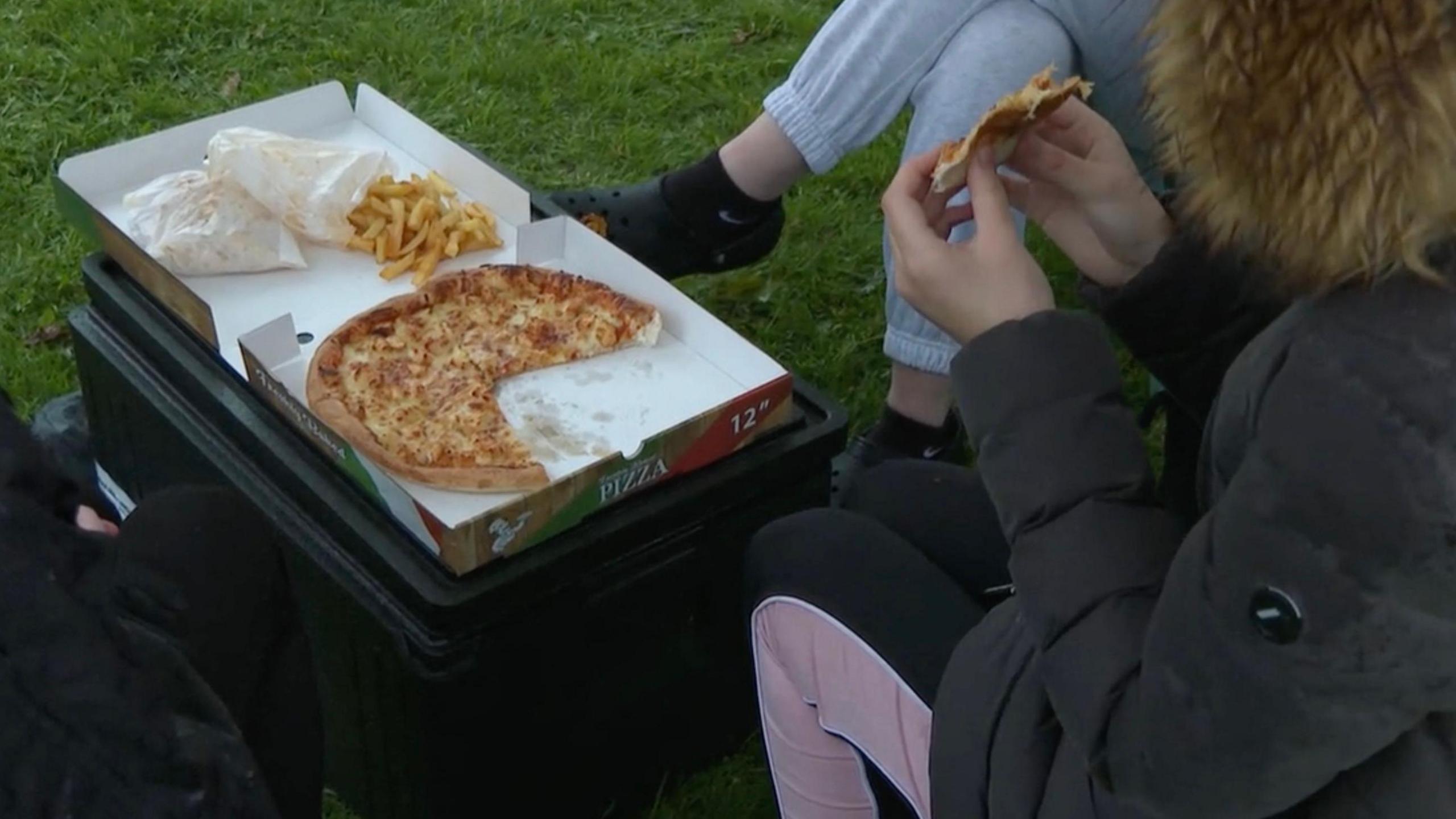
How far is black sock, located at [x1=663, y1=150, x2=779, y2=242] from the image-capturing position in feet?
6.51

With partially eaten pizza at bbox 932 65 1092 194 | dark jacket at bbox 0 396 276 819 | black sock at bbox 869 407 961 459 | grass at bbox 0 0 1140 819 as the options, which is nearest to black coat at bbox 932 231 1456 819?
partially eaten pizza at bbox 932 65 1092 194

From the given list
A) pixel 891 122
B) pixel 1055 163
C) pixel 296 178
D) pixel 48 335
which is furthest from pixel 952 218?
pixel 48 335

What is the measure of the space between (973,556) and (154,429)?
844 millimetres

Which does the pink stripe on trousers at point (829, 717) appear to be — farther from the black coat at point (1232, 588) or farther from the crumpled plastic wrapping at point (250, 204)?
the crumpled plastic wrapping at point (250, 204)

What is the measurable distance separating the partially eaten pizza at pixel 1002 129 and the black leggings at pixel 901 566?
28 cm

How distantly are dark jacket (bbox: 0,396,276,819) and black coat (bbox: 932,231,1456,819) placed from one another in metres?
0.46

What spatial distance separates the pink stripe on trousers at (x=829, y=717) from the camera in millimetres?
1121

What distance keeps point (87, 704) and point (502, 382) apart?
775 mm

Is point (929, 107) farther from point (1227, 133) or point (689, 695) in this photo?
point (1227, 133)

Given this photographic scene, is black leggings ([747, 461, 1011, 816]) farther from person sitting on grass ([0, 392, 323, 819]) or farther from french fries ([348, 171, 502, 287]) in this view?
french fries ([348, 171, 502, 287])

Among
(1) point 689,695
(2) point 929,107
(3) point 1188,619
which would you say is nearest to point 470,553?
(1) point 689,695

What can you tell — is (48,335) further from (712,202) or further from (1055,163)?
(1055,163)

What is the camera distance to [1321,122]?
0.71 meters

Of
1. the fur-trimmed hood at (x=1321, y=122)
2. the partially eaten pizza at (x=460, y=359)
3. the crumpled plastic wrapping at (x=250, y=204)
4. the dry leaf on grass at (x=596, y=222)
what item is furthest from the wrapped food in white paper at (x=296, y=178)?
the fur-trimmed hood at (x=1321, y=122)
